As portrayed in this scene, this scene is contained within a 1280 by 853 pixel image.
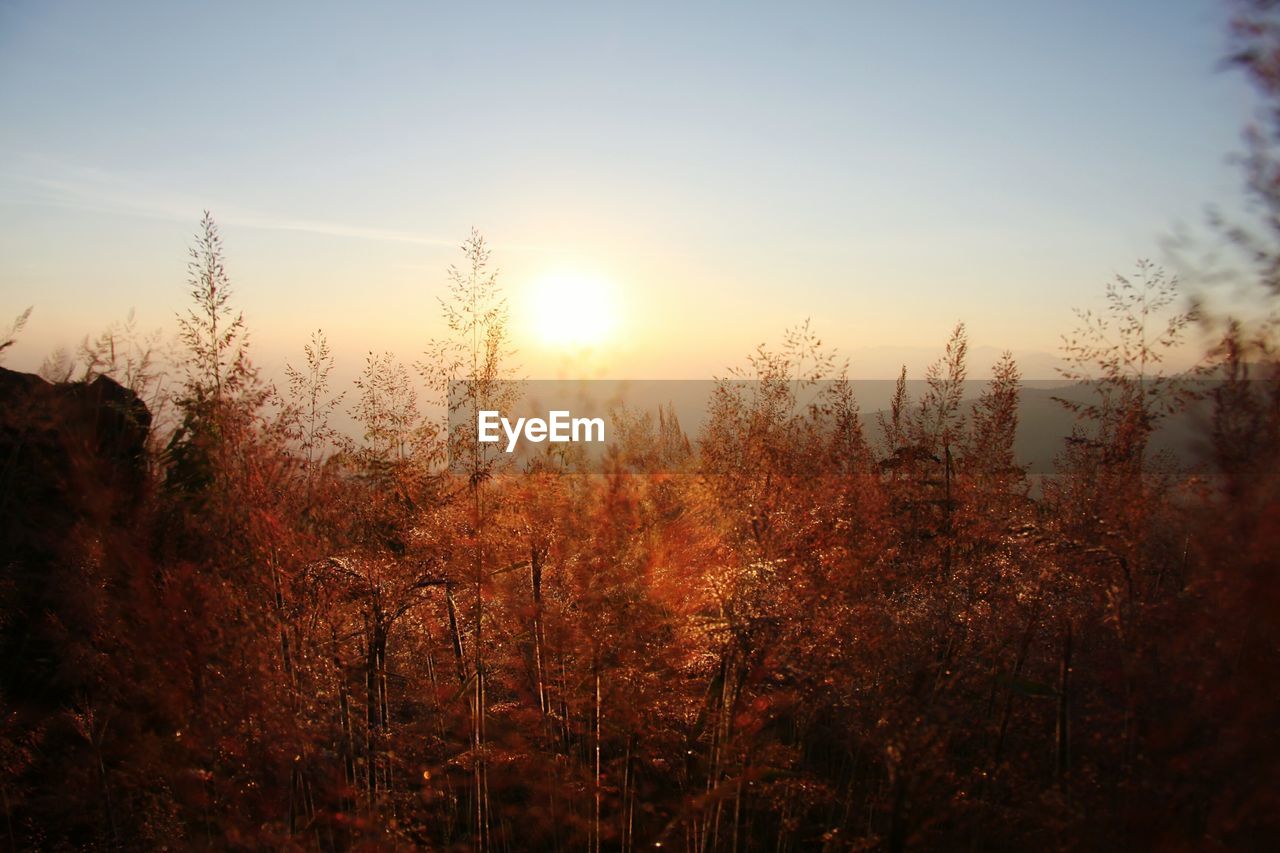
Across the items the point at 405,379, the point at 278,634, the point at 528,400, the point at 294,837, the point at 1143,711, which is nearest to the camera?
the point at 1143,711

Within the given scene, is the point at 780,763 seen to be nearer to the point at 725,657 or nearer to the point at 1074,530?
the point at 725,657

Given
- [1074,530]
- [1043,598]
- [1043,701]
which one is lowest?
[1043,701]

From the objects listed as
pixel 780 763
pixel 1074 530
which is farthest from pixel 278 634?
pixel 1074 530

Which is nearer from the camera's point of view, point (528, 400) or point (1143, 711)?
point (1143, 711)

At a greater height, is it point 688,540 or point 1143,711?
point 688,540

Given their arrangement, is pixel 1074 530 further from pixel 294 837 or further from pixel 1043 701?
pixel 294 837

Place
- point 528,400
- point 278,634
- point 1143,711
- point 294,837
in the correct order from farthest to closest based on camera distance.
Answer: point 528,400
point 278,634
point 294,837
point 1143,711

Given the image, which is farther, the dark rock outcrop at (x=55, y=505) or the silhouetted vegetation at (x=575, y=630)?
the dark rock outcrop at (x=55, y=505)

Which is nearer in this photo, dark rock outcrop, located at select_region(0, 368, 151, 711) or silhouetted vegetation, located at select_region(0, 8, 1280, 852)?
silhouetted vegetation, located at select_region(0, 8, 1280, 852)

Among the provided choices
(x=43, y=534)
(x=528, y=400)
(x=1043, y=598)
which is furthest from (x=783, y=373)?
A: (x=43, y=534)
